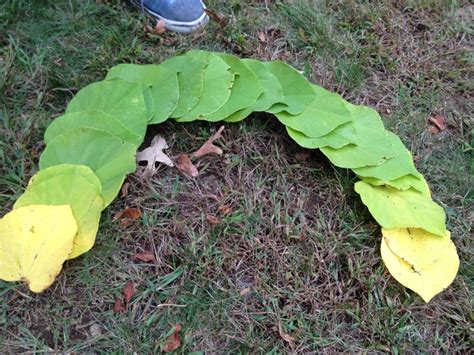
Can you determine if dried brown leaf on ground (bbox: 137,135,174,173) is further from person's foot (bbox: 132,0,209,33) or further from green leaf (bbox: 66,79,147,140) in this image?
person's foot (bbox: 132,0,209,33)

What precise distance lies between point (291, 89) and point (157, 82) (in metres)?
0.57

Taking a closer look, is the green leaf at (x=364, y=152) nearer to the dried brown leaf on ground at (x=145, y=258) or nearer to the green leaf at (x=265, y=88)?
the green leaf at (x=265, y=88)

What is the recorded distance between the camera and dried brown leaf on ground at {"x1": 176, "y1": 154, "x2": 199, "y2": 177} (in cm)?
204

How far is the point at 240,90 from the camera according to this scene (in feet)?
7.02

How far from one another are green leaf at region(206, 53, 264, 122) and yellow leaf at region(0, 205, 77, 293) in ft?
2.35

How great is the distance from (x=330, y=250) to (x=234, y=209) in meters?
0.40

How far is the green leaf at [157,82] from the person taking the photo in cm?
205

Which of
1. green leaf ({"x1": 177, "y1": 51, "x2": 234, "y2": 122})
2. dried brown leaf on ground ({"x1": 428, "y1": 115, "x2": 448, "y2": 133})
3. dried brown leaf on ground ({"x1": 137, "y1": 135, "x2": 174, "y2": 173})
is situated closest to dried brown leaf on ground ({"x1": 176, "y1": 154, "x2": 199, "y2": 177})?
dried brown leaf on ground ({"x1": 137, "y1": 135, "x2": 174, "y2": 173})

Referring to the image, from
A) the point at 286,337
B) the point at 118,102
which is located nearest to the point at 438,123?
the point at 286,337

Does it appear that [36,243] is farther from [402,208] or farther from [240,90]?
[402,208]

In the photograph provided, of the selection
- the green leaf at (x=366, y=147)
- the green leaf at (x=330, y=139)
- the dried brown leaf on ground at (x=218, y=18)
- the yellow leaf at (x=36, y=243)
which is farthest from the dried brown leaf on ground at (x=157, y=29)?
the yellow leaf at (x=36, y=243)

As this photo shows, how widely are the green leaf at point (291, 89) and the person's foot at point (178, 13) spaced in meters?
→ 0.48

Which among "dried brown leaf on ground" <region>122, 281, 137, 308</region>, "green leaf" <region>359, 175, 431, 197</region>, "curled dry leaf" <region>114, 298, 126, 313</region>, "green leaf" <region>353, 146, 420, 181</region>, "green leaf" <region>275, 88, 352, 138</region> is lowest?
"curled dry leaf" <region>114, 298, 126, 313</region>

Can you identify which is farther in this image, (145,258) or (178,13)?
(178,13)
